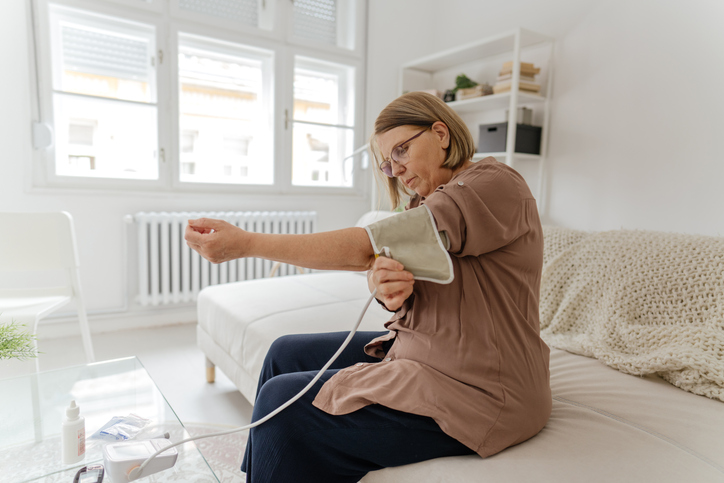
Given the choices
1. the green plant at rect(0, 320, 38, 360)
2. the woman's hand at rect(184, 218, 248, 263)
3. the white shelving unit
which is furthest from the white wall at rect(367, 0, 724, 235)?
the green plant at rect(0, 320, 38, 360)

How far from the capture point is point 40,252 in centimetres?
200

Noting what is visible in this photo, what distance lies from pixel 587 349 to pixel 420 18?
A: 3.21m

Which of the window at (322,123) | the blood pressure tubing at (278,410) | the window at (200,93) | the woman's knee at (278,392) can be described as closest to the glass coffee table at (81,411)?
the blood pressure tubing at (278,410)

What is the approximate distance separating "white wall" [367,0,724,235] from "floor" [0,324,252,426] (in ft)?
7.03

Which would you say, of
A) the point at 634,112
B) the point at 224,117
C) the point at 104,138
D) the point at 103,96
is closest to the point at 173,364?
the point at 104,138

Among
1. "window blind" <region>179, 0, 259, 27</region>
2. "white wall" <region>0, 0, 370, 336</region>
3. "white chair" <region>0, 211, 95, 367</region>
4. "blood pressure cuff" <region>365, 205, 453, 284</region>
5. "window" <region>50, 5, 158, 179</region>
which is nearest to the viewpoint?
"blood pressure cuff" <region>365, 205, 453, 284</region>

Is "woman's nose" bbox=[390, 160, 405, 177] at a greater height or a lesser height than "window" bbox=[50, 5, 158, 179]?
lesser

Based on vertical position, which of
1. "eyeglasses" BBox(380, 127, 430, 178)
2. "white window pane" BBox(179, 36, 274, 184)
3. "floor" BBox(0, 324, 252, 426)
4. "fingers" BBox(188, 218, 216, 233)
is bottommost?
"floor" BBox(0, 324, 252, 426)

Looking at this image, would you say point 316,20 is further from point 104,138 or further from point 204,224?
point 204,224

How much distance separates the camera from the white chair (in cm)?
195

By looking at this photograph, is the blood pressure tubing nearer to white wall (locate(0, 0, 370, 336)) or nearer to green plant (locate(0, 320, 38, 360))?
green plant (locate(0, 320, 38, 360))

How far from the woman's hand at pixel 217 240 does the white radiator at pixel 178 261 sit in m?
1.91

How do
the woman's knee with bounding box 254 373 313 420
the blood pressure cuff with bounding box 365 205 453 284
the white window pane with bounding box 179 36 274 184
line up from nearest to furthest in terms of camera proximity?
1. the blood pressure cuff with bounding box 365 205 453 284
2. the woman's knee with bounding box 254 373 313 420
3. the white window pane with bounding box 179 36 274 184

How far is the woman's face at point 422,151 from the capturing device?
3.15 feet
